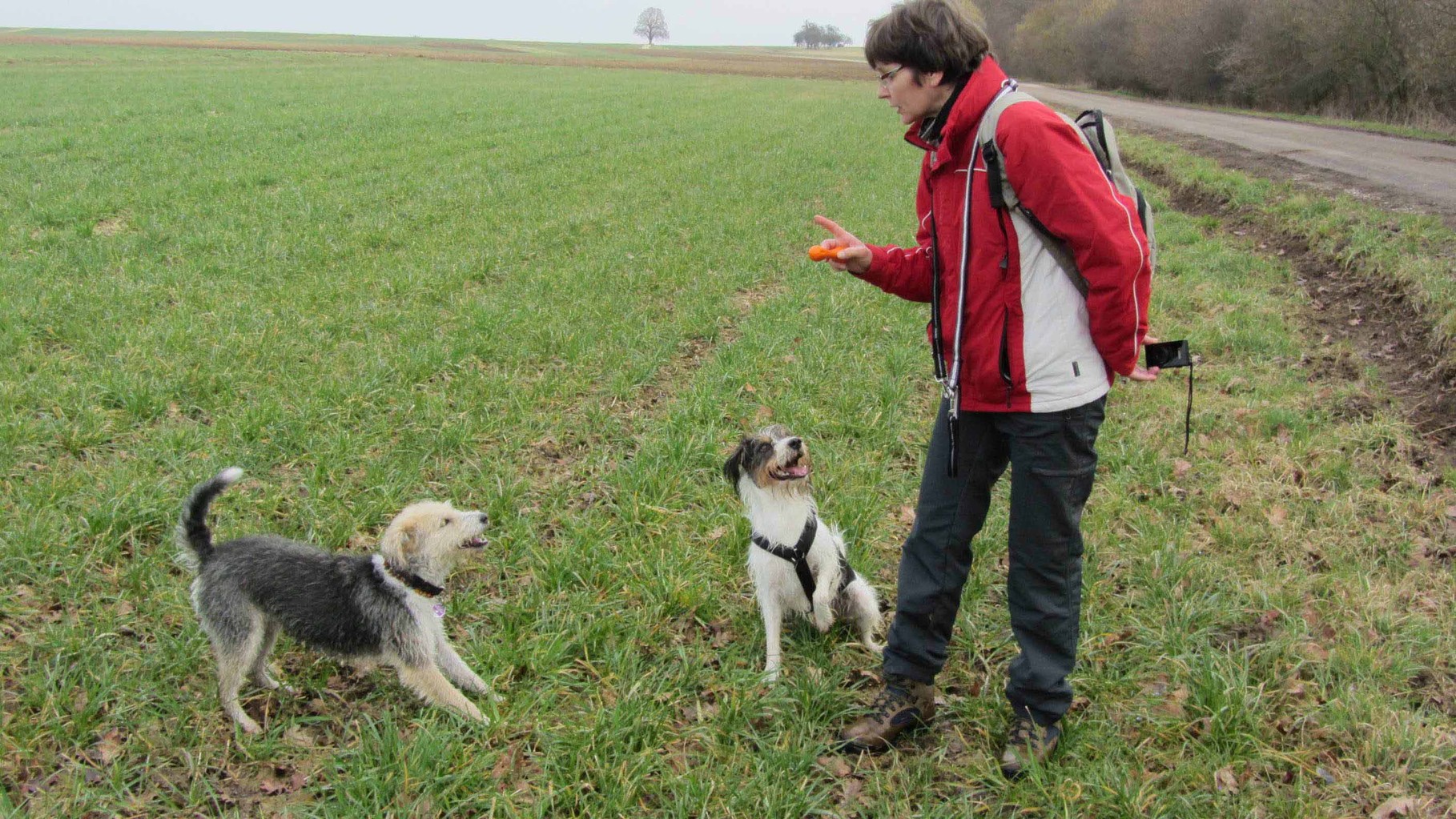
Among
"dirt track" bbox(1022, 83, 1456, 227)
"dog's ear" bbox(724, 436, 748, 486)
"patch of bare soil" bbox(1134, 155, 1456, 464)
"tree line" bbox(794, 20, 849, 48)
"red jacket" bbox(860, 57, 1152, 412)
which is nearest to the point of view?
"red jacket" bbox(860, 57, 1152, 412)

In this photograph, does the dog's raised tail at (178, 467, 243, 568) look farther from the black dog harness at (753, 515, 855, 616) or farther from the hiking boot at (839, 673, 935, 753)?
the hiking boot at (839, 673, 935, 753)

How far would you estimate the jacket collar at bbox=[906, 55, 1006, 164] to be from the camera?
2664 mm

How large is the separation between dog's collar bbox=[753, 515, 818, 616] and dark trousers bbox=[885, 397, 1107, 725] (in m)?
0.51

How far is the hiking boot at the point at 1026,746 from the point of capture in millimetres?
3127

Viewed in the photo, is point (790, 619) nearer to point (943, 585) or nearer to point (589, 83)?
point (943, 585)

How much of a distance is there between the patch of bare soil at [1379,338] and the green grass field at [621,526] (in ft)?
0.72

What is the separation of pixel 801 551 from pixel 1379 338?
7.84 meters

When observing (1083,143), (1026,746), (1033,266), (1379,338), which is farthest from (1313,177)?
(1026,746)

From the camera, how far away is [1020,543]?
2.93m

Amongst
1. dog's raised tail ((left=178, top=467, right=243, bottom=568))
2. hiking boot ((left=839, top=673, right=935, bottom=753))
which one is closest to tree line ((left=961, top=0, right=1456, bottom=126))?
hiking boot ((left=839, top=673, right=935, bottom=753))

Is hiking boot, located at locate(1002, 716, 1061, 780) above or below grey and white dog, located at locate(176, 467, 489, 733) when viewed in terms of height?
below

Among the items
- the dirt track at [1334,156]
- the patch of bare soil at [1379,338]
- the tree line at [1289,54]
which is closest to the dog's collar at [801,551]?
the patch of bare soil at [1379,338]

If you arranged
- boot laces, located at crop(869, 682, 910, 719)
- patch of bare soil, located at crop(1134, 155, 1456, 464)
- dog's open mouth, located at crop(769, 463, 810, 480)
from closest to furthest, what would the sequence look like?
boot laces, located at crop(869, 682, 910, 719) → dog's open mouth, located at crop(769, 463, 810, 480) → patch of bare soil, located at crop(1134, 155, 1456, 464)

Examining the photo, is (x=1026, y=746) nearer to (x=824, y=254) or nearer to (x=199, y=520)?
(x=824, y=254)
